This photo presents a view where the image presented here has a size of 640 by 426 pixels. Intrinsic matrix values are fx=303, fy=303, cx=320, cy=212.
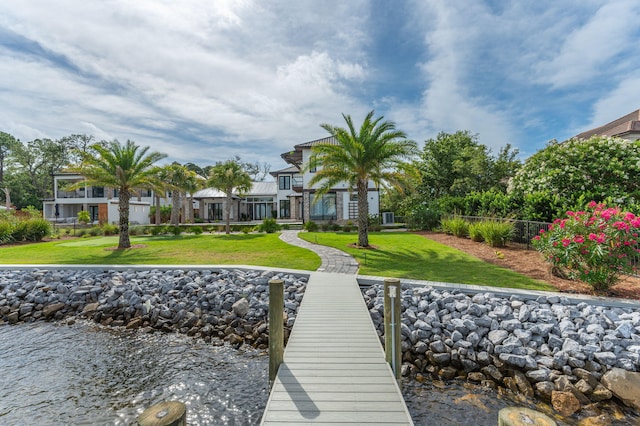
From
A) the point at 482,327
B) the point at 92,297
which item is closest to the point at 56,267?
the point at 92,297

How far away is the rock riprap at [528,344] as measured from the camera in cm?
545

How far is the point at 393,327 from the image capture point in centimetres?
516

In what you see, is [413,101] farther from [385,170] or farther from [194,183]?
[194,183]

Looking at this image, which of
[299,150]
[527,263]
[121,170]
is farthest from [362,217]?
[299,150]

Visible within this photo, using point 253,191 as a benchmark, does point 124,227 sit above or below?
below

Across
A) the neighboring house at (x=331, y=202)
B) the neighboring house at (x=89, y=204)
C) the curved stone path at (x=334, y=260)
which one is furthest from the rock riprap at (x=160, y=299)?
the neighboring house at (x=89, y=204)

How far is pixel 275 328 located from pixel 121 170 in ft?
53.5

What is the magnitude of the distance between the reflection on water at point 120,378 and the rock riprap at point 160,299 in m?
0.56

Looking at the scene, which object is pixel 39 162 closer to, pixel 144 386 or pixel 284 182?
pixel 284 182

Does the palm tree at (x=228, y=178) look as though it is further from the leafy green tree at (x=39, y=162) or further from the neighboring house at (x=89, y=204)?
the leafy green tree at (x=39, y=162)

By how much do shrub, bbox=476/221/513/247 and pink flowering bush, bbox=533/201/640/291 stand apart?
17.4 ft

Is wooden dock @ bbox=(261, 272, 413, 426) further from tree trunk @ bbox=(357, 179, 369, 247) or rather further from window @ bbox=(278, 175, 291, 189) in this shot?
window @ bbox=(278, 175, 291, 189)

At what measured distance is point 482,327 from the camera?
6711 mm

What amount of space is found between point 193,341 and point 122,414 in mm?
2624
